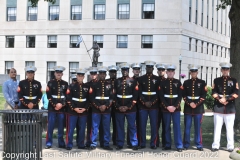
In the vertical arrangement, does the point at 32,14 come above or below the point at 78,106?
above

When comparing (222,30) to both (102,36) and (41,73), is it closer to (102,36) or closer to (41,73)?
(102,36)

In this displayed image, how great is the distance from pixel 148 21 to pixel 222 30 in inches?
759

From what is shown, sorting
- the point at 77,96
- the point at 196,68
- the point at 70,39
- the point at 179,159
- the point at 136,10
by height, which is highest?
the point at 136,10

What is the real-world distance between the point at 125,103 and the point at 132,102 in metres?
0.17

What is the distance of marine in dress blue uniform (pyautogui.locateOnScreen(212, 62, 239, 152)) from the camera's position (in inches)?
382

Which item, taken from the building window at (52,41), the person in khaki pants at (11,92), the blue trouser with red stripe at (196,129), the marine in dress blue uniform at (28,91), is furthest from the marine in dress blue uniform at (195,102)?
the building window at (52,41)

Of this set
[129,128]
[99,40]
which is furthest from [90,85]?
[99,40]

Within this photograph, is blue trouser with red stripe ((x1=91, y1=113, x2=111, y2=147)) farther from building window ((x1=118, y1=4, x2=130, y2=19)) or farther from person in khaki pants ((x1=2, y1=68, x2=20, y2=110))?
building window ((x1=118, y1=4, x2=130, y2=19))

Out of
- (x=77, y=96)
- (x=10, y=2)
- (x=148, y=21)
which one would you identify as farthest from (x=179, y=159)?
(x=10, y=2)

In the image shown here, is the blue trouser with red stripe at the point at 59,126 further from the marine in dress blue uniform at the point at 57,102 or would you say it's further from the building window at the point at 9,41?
the building window at the point at 9,41

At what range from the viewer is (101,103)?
32.5 ft

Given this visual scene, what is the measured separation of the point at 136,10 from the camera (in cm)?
4300

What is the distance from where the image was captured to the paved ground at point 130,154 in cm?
895

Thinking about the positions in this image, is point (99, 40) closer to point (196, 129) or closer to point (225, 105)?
point (196, 129)
